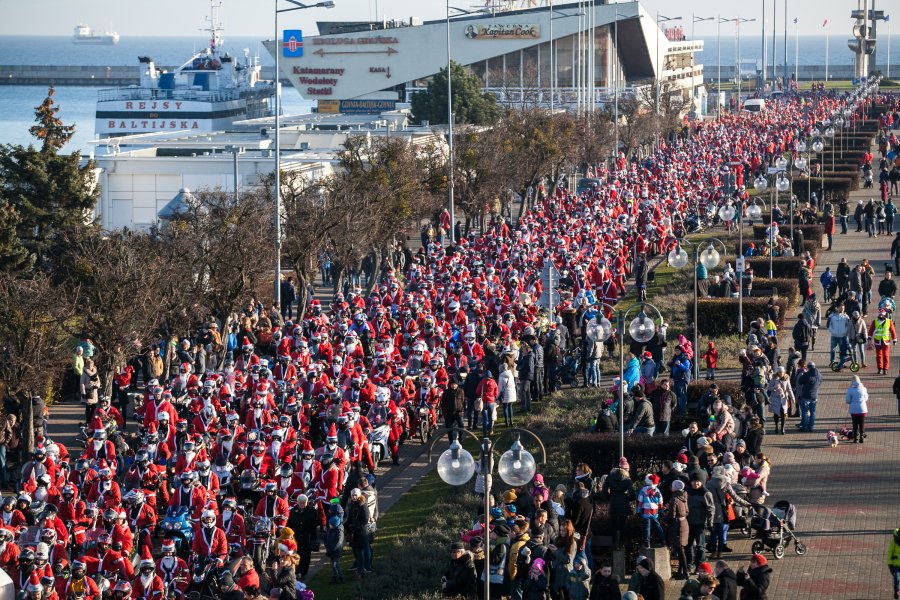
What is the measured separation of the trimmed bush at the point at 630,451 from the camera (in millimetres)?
20859

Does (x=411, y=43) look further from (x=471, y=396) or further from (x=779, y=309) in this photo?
(x=471, y=396)

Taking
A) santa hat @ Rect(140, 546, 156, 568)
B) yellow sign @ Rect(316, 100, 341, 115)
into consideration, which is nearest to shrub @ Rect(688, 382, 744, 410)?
santa hat @ Rect(140, 546, 156, 568)

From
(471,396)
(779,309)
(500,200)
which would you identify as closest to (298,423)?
(471,396)

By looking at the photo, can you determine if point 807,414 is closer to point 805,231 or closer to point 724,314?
point 724,314

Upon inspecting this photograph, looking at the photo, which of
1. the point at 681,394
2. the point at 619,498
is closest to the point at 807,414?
the point at 681,394

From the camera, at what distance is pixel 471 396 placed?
2453 cm

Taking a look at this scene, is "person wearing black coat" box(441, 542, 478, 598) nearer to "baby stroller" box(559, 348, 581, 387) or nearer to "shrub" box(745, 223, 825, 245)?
"baby stroller" box(559, 348, 581, 387)

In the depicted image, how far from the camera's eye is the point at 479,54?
353 feet

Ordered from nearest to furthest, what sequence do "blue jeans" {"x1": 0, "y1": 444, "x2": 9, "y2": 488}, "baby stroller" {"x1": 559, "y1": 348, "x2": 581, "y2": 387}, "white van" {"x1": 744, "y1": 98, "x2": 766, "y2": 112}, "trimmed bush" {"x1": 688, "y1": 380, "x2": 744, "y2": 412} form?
"blue jeans" {"x1": 0, "y1": 444, "x2": 9, "y2": 488} → "trimmed bush" {"x1": 688, "y1": 380, "x2": 744, "y2": 412} → "baby stroller" {"x1": 559, "y1": 348, "x2": 581, "y2": 387} → "white van" {"x1": 744, "y1": 98, "x2": 766, "y2": 112}

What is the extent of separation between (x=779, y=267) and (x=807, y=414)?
14.9m

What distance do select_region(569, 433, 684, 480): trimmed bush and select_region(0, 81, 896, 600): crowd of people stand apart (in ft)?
1.85

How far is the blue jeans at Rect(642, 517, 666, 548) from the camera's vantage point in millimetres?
17203

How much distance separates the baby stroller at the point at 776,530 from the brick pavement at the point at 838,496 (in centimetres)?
13

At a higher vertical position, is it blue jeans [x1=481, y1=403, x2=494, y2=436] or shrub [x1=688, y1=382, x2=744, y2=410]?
shrub [x1=688, y1=382, x2=744, y2=410]
